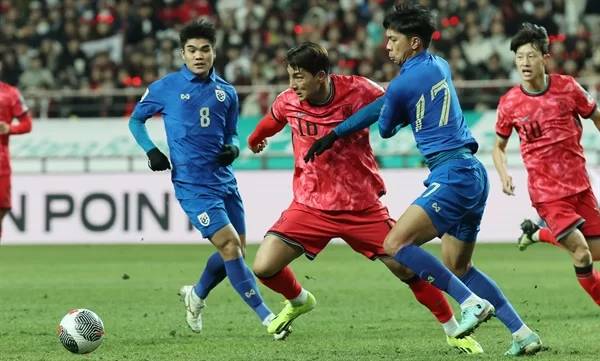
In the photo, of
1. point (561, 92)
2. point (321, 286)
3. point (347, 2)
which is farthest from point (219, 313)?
point (347, 2)

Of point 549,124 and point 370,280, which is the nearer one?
point 549,124

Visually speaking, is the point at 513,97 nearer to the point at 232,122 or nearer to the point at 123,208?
the point at 232,122

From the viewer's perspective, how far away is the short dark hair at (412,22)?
759 centimetres

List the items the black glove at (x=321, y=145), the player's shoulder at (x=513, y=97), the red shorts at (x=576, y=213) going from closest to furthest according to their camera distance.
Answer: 1. the black glove at (x=321, y=145)
2. the red shorts at (x=576, y=213)
3. the player's shoulder at (x=513, y=97)

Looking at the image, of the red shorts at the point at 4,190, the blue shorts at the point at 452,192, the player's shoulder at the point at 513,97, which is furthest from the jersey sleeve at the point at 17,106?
the blue shorts at the point at 452,192

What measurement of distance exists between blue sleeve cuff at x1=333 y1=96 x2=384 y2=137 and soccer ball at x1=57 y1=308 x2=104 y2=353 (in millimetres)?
1897

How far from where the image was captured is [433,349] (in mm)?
8078

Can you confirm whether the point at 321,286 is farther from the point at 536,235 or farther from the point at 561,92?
the point at 561,92

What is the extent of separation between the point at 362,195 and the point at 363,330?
1344mm

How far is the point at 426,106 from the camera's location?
7.52m

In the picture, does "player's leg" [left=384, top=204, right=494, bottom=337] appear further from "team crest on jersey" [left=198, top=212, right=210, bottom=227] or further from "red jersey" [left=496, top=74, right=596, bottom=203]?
"red jersey" [left=496, top=74, right=596, bottom=203]

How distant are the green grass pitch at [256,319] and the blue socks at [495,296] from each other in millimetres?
216

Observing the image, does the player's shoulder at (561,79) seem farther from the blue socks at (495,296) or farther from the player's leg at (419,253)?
the player's leg at (419,253)

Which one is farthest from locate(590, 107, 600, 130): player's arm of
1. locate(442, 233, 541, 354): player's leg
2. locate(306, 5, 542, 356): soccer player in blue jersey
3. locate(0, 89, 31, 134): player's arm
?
locate(0, 89, 31, 134): player's arm
